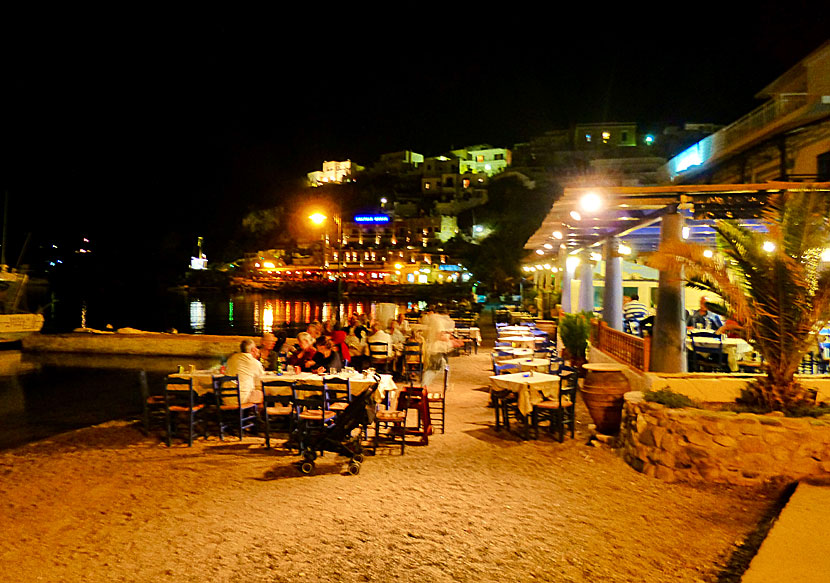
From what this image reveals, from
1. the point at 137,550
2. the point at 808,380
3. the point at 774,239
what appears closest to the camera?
the point at 137,550

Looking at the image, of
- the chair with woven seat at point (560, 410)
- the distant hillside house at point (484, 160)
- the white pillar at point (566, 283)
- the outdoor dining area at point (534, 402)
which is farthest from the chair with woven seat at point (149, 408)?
the distant hillside house at point (484, 160)

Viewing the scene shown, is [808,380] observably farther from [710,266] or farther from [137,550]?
[137,550]

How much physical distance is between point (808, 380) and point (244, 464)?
721cm

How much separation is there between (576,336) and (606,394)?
4.75 metres

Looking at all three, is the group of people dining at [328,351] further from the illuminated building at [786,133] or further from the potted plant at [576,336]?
the illuminated building at [786,133]

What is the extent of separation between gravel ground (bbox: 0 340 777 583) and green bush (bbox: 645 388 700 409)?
855mm

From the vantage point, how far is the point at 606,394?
729 cm

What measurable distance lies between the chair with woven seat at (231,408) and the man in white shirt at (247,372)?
10 centimetres

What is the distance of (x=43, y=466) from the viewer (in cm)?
650

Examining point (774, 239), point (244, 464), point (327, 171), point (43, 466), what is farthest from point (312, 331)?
point (327, 171)

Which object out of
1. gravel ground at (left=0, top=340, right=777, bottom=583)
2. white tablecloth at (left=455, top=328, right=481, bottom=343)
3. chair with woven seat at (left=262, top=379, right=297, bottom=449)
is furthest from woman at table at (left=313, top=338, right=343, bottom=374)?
white tablecloth at (left=455, top=328, right=481, bottom=343)

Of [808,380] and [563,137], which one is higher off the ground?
[563,137]

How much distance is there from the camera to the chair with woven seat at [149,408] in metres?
7.75

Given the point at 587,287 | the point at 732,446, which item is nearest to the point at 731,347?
the point at 732,446
